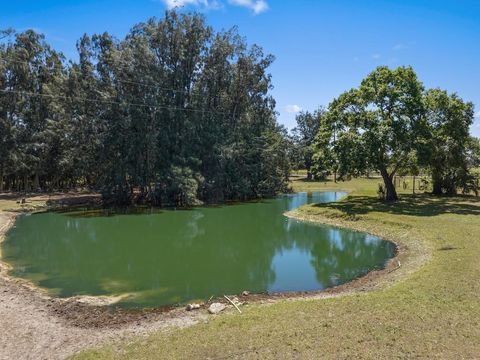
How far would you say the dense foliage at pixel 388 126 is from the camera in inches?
1172

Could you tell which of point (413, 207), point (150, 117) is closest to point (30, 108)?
point (150, 117)

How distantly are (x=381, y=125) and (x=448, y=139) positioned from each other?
11.4m

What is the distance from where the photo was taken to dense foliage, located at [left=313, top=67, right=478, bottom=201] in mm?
29781

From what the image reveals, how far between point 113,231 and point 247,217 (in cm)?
1148

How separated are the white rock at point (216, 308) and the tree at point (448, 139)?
24585 millimetres

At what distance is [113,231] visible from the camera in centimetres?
2719

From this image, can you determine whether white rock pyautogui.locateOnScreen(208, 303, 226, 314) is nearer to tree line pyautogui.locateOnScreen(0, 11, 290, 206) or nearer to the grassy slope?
the grassy slope

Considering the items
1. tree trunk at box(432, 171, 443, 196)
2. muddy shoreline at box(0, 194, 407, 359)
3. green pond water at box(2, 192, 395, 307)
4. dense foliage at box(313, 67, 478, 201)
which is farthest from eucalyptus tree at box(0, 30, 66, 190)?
tree trunk at box(432, 171, 443, 196)

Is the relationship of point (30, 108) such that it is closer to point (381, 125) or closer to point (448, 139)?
point (381, 125)

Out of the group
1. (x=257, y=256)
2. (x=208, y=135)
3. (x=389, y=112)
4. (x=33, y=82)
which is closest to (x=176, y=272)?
(x=257, y=256)

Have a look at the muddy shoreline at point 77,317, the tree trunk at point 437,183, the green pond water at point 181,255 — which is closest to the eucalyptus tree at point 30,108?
the green pond water at point 181,255

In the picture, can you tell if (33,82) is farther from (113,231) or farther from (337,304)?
(337,304)

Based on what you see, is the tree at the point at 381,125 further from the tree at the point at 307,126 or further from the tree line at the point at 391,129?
the tree at the point at 307,126

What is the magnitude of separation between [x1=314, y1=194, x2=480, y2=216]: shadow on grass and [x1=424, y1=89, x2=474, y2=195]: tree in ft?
11.5
